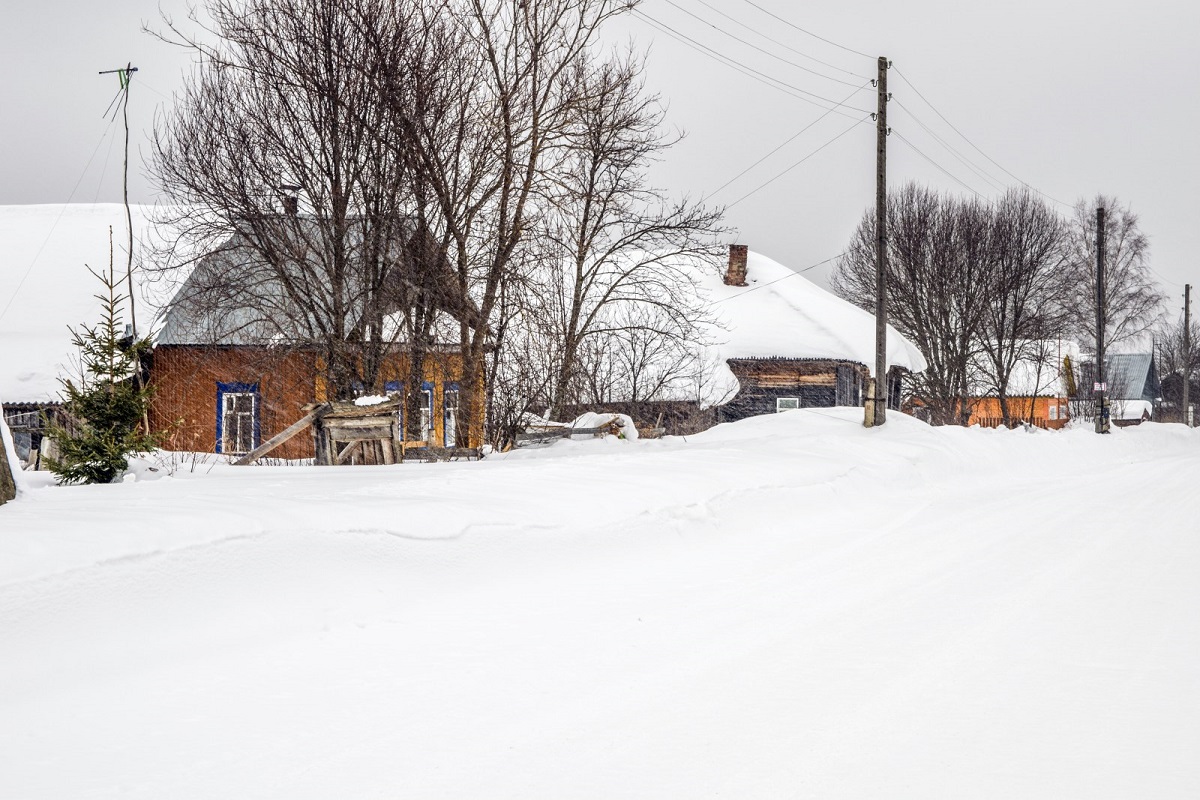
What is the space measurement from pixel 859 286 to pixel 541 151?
30089 millimetres

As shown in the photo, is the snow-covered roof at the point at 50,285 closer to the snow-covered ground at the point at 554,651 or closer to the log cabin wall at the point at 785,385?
the snow-covered ground at the point at 554,651

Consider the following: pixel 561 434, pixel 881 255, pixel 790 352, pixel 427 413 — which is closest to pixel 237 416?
pixel 427 413

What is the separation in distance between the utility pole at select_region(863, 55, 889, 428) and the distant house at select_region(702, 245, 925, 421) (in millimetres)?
12621

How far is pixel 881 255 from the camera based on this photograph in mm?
20141

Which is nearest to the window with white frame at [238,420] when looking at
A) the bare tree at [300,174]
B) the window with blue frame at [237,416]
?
the window with blue frame at [237,416]

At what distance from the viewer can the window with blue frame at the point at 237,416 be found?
84.3 ft

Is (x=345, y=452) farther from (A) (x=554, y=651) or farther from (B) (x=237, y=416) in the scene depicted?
(B) (x=237, y=416)

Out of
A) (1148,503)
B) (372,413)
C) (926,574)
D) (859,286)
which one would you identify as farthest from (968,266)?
(926,574)

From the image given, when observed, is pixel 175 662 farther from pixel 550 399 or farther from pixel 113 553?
pixel 550 399

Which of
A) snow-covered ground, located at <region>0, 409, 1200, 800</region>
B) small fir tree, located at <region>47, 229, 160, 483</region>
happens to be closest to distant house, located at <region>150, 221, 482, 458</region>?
small fir tree, located at <region>47, 229, 160, 483</region>

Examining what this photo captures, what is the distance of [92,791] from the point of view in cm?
358

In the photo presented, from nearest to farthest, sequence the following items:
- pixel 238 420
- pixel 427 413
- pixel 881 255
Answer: pixel 427 413 → pixel 881 255 → pixel 238 420

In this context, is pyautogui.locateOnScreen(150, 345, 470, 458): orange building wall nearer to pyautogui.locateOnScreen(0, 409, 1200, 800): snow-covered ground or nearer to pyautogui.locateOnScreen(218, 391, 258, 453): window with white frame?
pyautogui.locateOnScreen(218, 391, 258, 453): window with white frame

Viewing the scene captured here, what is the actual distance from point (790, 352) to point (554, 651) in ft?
99.8
